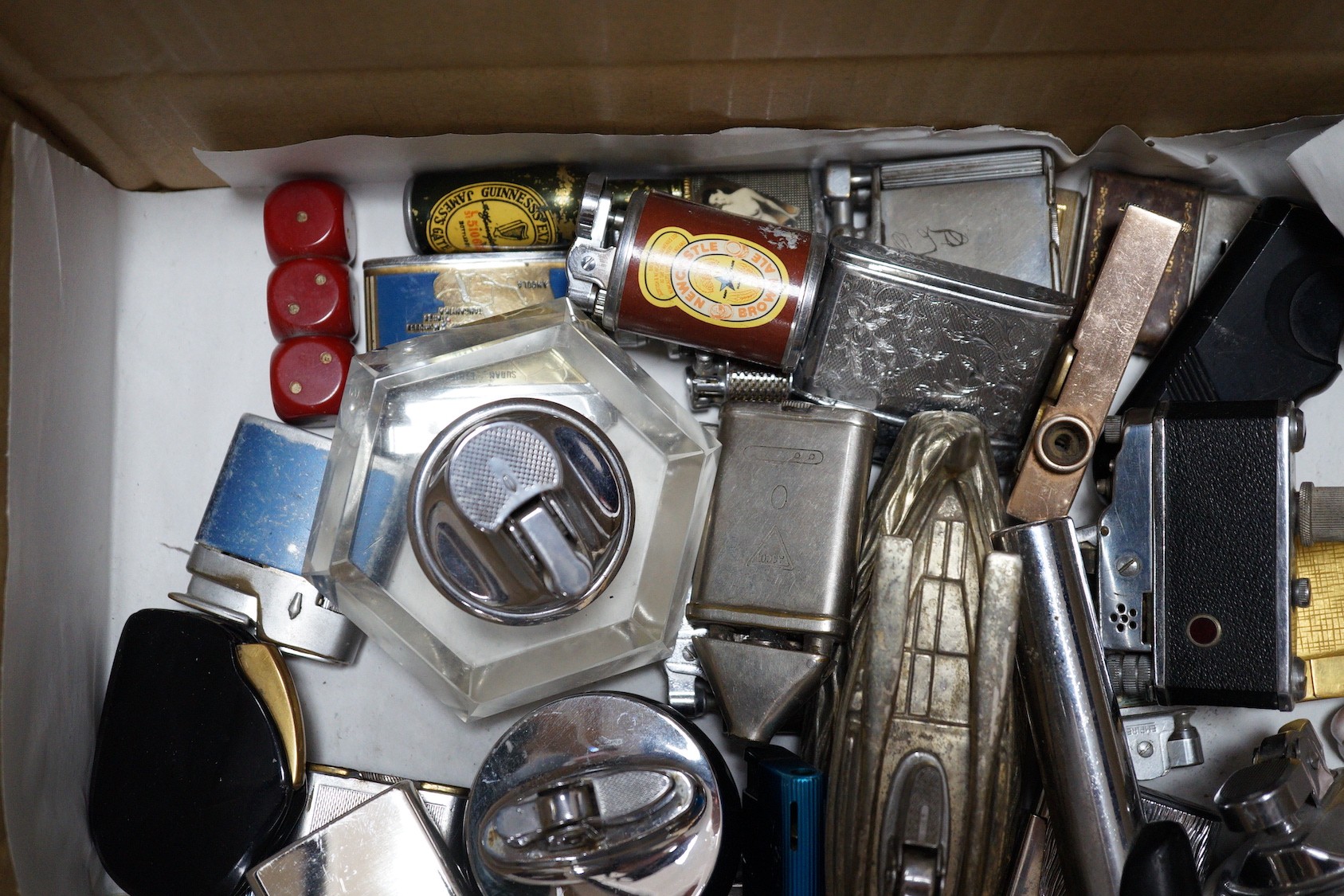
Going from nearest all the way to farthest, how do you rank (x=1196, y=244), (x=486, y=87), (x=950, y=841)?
(x=950, y=841) → (x=486, y=87) → (x=1196, y=244)

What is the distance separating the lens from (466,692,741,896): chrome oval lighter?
0.81 metres

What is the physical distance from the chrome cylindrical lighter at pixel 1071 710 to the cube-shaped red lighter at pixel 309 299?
75 cm

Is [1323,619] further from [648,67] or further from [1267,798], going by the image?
[648,67]

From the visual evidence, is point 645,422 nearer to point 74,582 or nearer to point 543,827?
point 543,827

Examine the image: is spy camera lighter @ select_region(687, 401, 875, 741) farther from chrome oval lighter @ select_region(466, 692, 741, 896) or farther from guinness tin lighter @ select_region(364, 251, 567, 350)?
guinness tin lighter @ select_region(364, 251, 567, 350)

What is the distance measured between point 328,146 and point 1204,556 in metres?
1.02

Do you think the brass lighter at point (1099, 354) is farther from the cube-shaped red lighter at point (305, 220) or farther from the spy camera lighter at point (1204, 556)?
the cube-shaped red lighter at point (305, 220)

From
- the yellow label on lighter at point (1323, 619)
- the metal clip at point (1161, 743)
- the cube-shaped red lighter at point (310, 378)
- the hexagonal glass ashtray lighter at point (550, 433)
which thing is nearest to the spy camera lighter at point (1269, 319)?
the yellow label on lighter at point (1323, 619)

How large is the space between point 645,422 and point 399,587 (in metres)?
0.31

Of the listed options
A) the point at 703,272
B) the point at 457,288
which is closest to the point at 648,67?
the point at 703,272

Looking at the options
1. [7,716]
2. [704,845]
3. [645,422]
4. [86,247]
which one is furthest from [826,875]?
[86,247]

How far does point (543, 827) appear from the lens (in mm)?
830

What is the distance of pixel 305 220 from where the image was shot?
3.45ft

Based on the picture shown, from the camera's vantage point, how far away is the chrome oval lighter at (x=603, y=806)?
0.81 meters
